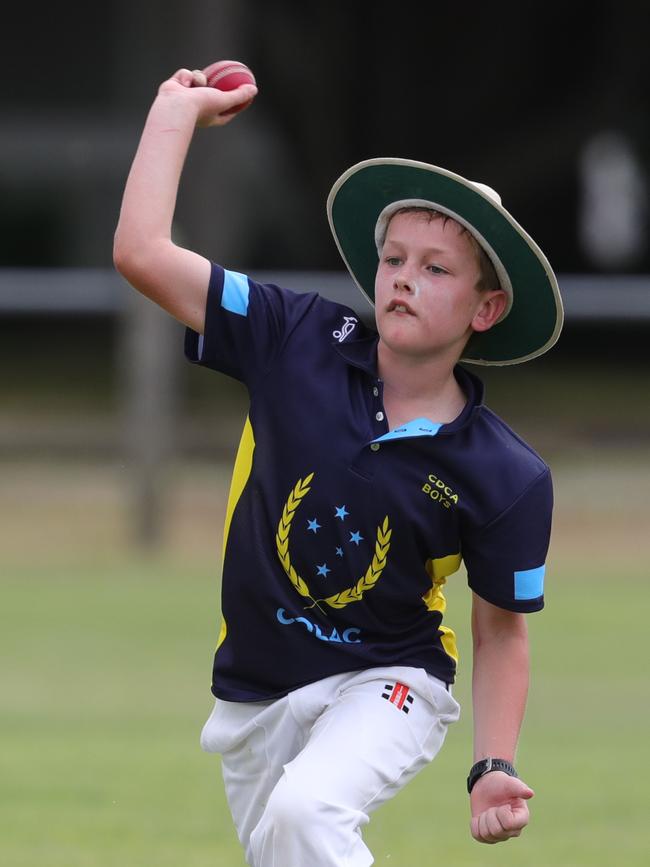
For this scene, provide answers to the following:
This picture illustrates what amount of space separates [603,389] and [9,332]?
8.83m

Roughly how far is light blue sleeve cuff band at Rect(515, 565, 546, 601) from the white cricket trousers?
252mm

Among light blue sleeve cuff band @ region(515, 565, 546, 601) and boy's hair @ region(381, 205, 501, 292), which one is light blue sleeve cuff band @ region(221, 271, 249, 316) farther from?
light blue sleeve cuff band @ region(515, 565, 546, 601)

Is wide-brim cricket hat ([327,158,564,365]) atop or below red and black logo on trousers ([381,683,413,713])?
atop

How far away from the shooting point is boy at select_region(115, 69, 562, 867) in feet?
10.7

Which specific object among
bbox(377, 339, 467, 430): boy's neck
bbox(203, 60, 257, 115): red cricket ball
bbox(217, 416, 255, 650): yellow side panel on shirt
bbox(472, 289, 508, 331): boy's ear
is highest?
bbox(203, 60, 257, 115): red cricket ball

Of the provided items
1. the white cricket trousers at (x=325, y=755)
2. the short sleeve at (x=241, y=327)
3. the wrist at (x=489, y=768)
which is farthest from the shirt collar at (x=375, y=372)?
the wrist at (x=489, y=768)

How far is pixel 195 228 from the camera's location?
18047 mm

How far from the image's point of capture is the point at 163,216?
10.7 ft

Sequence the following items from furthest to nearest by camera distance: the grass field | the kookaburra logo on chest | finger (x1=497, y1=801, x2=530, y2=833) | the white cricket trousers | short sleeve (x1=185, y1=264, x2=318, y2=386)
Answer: the grass field → the kookaburra logo on chest → short sleeve (x1=185, y1=264, x2=318, y2=386) → finger (x1=497, y1=801, x2=530, y2=833) → the white cricket trousers

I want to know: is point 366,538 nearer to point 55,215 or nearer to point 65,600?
point 65,600

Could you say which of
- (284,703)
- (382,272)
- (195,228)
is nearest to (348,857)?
(284,703)

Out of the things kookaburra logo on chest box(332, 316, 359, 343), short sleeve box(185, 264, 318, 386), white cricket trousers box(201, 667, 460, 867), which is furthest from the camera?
kookaburra logo on chest box(332, 316, 359, 343)

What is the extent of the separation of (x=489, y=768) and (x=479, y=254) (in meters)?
0.99

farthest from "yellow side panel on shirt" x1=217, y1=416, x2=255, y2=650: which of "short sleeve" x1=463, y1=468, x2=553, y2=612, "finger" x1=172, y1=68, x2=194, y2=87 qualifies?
"finger" x1=172, y1=68, x2=194, y2=87
